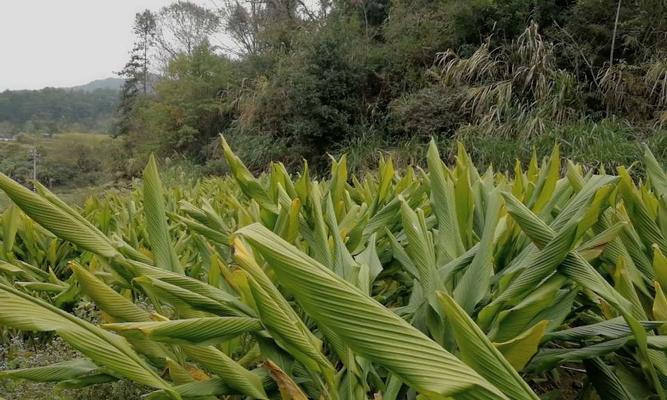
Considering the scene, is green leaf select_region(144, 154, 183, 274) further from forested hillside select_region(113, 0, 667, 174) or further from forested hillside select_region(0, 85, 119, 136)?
forested hillside select_region(0, 85, 119, 136)

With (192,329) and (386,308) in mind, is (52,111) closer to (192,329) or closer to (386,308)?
(192,329)

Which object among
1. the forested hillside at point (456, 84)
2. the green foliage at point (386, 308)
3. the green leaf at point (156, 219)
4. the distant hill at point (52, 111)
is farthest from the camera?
the distant hill at point (52, 111)

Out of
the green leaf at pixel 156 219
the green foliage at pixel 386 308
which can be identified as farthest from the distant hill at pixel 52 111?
the green foliage at pixel 386 308

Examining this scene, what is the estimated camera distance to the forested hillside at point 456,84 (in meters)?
8.15

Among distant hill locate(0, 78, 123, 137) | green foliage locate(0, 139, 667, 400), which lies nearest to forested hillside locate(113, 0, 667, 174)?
green foliage locate(0, 139, 667, 400)

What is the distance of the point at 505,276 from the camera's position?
0.81 m

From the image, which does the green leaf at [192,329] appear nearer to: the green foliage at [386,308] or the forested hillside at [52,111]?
the green foliage at [386,308]

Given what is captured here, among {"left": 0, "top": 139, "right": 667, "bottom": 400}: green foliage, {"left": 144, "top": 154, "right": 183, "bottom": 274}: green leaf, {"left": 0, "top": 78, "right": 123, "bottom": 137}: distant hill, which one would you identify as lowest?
{"left": 0, "top": 139, "right": 667, "bottom": 400}: green foliage

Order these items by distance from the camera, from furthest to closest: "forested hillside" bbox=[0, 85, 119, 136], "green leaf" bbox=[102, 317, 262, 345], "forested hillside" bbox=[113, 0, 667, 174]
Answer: "forested hillside" bbox=[0, 85, 119, 136]
"forested hillside" bbox=[113, 0, 667, 174]
"green leaf" bbox=[102, 317, 262, 345]

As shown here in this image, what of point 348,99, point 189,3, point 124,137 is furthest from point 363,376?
point 189,3

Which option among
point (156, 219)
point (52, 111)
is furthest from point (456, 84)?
point (52, 111)

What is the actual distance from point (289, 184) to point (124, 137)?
2549 centimetres

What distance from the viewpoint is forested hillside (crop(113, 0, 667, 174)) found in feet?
26.7

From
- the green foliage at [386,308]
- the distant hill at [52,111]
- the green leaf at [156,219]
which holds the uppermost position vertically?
the distant hill at [52,111]
